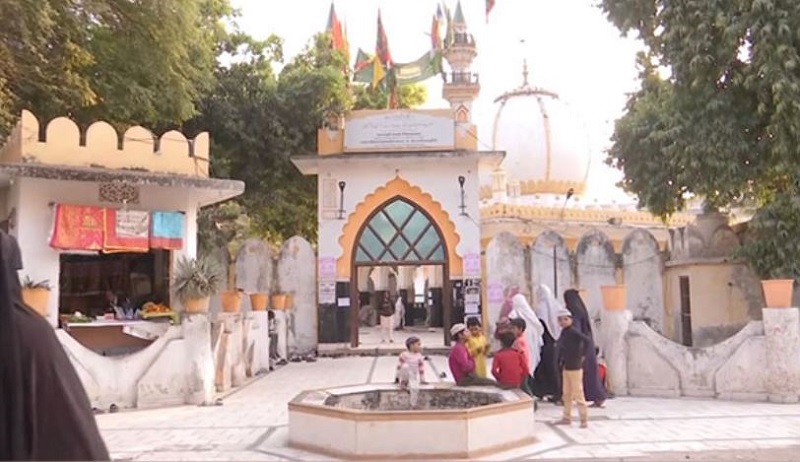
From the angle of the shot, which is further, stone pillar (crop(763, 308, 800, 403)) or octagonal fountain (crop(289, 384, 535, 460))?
stone pillar (crop(763, 308, 800, 403))

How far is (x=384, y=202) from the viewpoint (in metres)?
18.1

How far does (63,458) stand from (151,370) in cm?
880

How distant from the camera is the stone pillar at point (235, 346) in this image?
41.4ft

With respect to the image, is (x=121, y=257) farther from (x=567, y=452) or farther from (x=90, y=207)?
(x=567, y=452)

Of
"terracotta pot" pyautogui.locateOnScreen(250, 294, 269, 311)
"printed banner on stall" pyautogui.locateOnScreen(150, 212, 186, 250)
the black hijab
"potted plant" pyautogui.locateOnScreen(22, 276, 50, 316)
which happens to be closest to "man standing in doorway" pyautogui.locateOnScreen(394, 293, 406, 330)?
"terracotta pot" pyautogui.locateOnScreen(250, 294, 269, 311)

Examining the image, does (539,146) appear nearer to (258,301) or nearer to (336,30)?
(336,30)

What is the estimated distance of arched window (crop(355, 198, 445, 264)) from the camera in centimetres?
1814

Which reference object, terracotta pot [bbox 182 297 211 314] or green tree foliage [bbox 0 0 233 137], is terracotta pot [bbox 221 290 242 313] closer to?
terracotta pot [bbox 182 297 211 314]

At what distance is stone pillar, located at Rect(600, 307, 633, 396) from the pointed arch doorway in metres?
6.72

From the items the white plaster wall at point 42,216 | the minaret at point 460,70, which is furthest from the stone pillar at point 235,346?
Result: the minaret at point 460,70

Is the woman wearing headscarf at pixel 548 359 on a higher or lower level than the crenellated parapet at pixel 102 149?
lower

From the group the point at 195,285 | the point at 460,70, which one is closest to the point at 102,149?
the point at 195,285

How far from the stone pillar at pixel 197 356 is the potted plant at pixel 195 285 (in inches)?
6.9

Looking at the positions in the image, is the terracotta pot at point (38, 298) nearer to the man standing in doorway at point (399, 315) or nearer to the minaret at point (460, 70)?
the man standing in doorway at point (399, 315)
